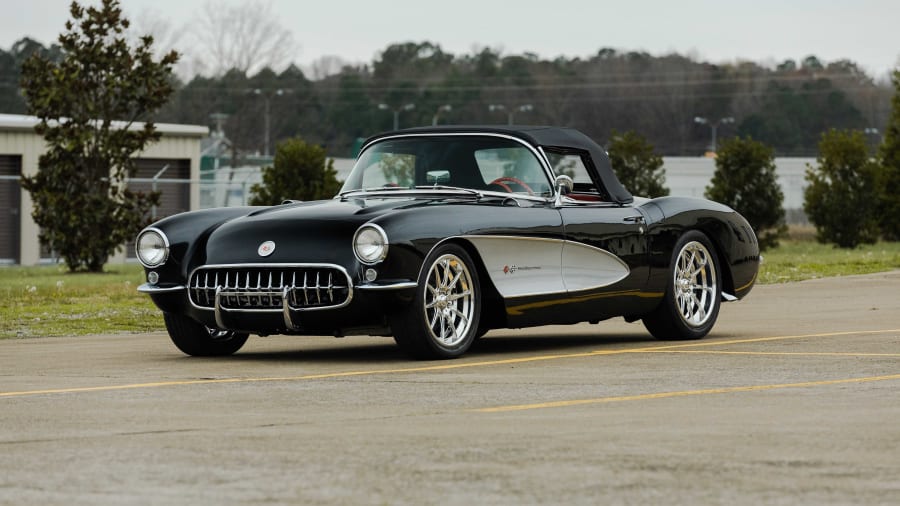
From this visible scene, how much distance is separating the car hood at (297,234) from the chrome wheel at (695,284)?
2.47 m

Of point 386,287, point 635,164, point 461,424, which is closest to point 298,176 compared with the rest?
point 635,164

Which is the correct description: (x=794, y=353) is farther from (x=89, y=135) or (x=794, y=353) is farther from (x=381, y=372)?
(x=89, y=135)

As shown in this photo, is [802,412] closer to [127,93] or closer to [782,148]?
[127,93]

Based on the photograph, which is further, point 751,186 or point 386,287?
point 751,186

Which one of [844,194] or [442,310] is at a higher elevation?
[442,310]

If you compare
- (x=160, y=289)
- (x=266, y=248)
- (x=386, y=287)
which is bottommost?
(x=160, y=289)

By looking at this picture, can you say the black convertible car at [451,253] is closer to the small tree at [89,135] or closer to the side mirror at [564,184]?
the side mirror at [564,184]

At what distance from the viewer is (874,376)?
349 inches

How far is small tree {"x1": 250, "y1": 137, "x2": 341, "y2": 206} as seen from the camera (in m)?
35.5

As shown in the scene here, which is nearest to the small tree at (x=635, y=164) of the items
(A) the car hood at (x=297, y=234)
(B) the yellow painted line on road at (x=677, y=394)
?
(A) the car hood at (x=297, y=234)

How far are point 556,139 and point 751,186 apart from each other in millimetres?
27172

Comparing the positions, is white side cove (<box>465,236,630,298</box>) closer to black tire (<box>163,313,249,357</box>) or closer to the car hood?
the car hood

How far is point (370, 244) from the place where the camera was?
9.83 m

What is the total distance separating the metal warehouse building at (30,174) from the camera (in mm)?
36531
